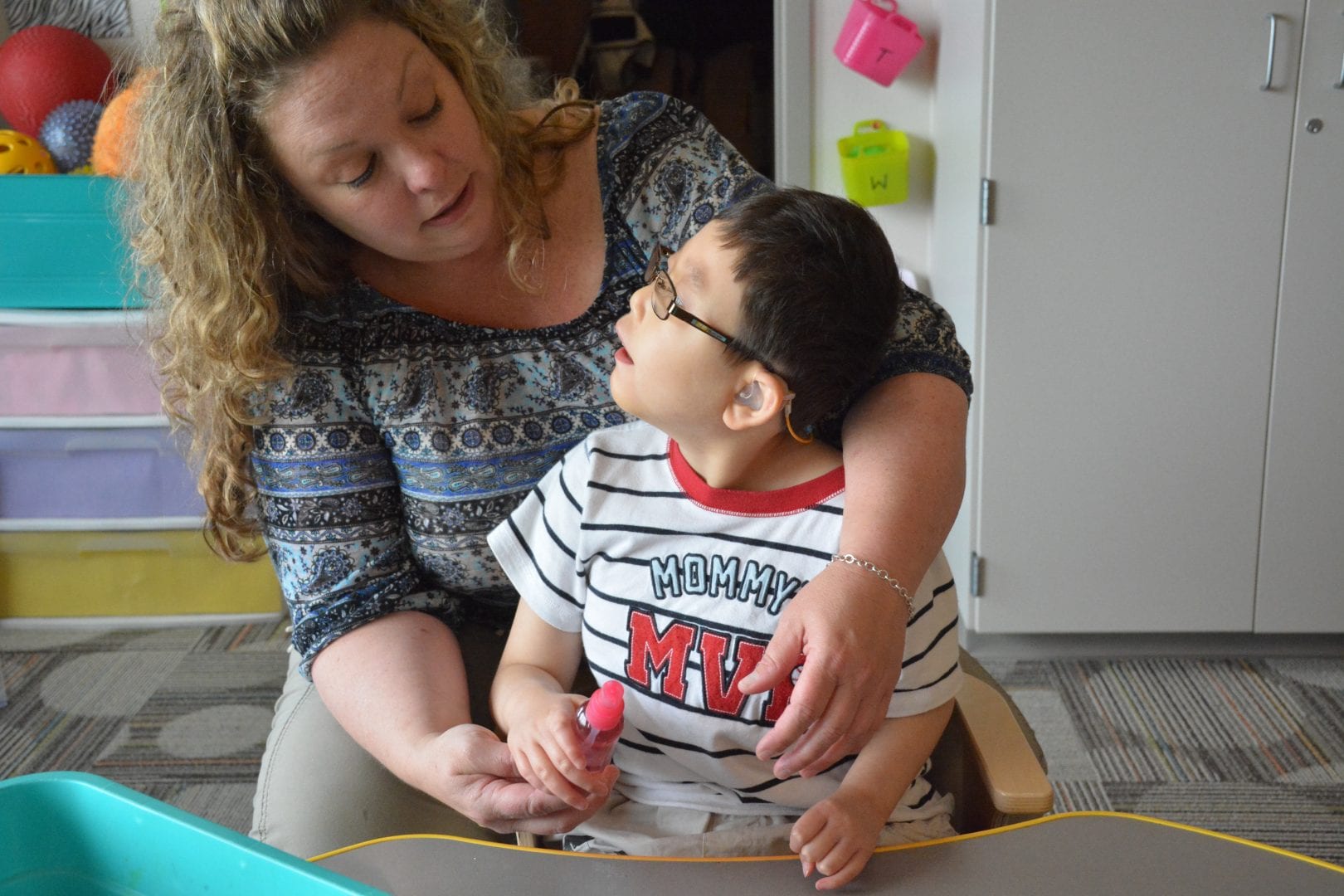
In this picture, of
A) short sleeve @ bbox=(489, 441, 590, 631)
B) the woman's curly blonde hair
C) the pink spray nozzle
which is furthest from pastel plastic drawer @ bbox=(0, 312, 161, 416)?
the pink spray nozzle

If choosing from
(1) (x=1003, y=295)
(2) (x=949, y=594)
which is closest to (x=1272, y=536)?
(1) (x=1003, y=295)

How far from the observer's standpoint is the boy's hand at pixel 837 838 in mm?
788

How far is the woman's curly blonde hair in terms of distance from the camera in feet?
3.52

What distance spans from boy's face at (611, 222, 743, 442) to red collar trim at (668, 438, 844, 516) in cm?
6

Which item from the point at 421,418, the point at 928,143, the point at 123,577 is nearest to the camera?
the point at 421,418

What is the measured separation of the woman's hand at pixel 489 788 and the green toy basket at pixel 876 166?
184cm

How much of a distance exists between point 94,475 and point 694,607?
222cm

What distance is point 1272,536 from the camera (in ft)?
7.91

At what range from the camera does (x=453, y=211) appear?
1152 mm

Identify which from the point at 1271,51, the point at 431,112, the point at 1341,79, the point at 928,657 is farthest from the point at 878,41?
the point at 928,657

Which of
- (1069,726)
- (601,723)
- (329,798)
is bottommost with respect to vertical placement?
(1069,726)

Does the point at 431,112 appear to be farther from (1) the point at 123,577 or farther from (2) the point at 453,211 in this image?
(1) the point at 123,577

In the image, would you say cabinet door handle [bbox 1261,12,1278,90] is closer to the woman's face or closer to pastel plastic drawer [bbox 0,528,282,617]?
the woman's face

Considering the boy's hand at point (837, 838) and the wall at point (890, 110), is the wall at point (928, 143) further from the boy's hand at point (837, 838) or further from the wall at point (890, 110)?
the boy's hand at point (837, 838)
